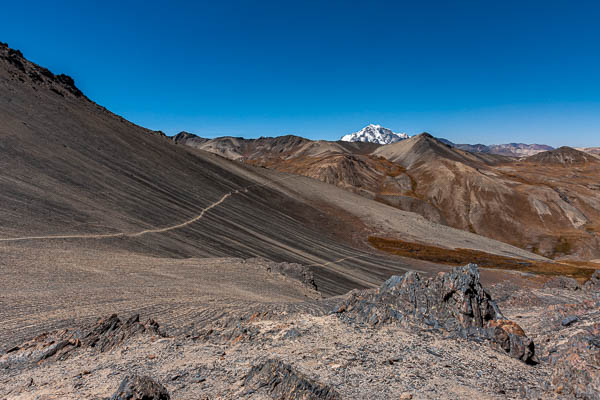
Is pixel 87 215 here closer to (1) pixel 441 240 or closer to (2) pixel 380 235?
(2) pixel 380 235

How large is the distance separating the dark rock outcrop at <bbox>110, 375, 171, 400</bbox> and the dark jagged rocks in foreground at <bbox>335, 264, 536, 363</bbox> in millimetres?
7092

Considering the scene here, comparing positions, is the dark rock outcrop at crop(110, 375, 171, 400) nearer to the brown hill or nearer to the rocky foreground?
the rocky foreground

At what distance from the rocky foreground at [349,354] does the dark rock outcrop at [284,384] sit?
0.08 ft

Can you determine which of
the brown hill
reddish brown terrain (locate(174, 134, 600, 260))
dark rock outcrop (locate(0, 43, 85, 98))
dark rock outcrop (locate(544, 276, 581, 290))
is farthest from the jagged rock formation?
reddish brown terrain (locate(174, 134, 600, 260))

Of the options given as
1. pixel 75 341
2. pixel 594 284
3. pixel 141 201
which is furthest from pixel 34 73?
pixel 594 284

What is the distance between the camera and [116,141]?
67.1 m

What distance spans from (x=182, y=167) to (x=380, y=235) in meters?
A: 46.3

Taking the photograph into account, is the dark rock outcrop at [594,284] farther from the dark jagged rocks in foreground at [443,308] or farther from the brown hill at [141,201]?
the brown hill at [141,201]

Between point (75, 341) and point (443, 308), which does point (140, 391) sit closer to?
point (75, 341)

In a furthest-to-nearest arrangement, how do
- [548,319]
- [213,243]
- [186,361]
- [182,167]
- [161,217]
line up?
1. [182,167]
2. [161,217]
3. [213,243]
4. [548,319]
5. [186,361]

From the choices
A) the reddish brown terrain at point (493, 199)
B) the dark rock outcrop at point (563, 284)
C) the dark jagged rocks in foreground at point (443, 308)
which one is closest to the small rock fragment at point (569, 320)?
the dark jagged rocks in foreground at point (443, 308)

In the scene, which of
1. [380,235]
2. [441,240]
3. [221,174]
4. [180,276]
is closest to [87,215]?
[180,276]

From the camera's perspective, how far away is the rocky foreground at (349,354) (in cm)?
835

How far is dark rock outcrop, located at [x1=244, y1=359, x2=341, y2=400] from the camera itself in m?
7.85
